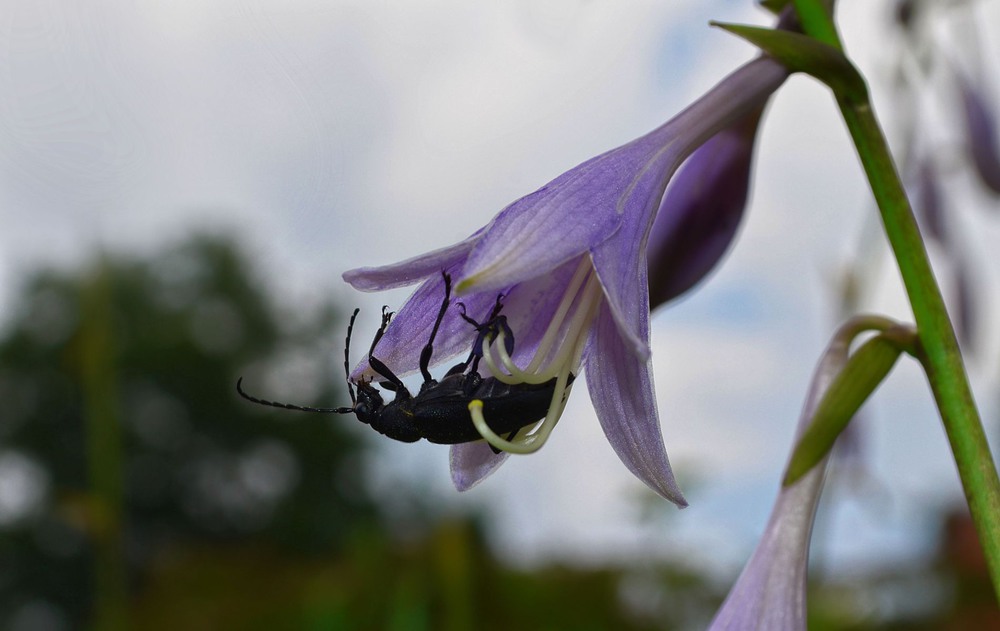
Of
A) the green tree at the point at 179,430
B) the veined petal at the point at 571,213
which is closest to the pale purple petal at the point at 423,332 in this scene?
the veined petal at the point at 571,213

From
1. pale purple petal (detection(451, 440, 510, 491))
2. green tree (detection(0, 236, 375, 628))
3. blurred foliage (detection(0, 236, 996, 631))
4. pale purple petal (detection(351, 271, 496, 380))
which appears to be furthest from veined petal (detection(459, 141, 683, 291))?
green tree (detection(0, 236, 375, 628))

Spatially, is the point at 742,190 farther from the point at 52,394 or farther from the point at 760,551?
the point at 52,394

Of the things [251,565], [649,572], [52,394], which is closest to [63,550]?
[52,394]

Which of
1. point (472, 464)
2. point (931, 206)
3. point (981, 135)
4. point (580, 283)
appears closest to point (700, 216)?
point (580, 283)

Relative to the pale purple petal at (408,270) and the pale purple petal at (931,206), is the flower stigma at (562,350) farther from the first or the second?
the pale purple petal at (931,206)

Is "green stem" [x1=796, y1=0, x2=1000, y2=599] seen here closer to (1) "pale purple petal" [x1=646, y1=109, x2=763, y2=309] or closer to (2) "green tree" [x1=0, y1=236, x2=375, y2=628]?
(1) "pale purple petal" [x1=646, y1=109, x2=763, y2=309]

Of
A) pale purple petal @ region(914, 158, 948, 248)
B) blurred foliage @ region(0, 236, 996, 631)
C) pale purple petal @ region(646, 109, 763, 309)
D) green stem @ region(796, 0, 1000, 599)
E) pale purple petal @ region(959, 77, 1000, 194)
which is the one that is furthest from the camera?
blurred foliage @ region(0, 236, 996, 631)

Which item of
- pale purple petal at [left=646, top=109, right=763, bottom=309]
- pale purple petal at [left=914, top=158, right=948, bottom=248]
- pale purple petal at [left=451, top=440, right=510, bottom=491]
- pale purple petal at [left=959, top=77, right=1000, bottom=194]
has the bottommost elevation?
pale purple petal at [left=451, top=440, right=510, bottom=491]
